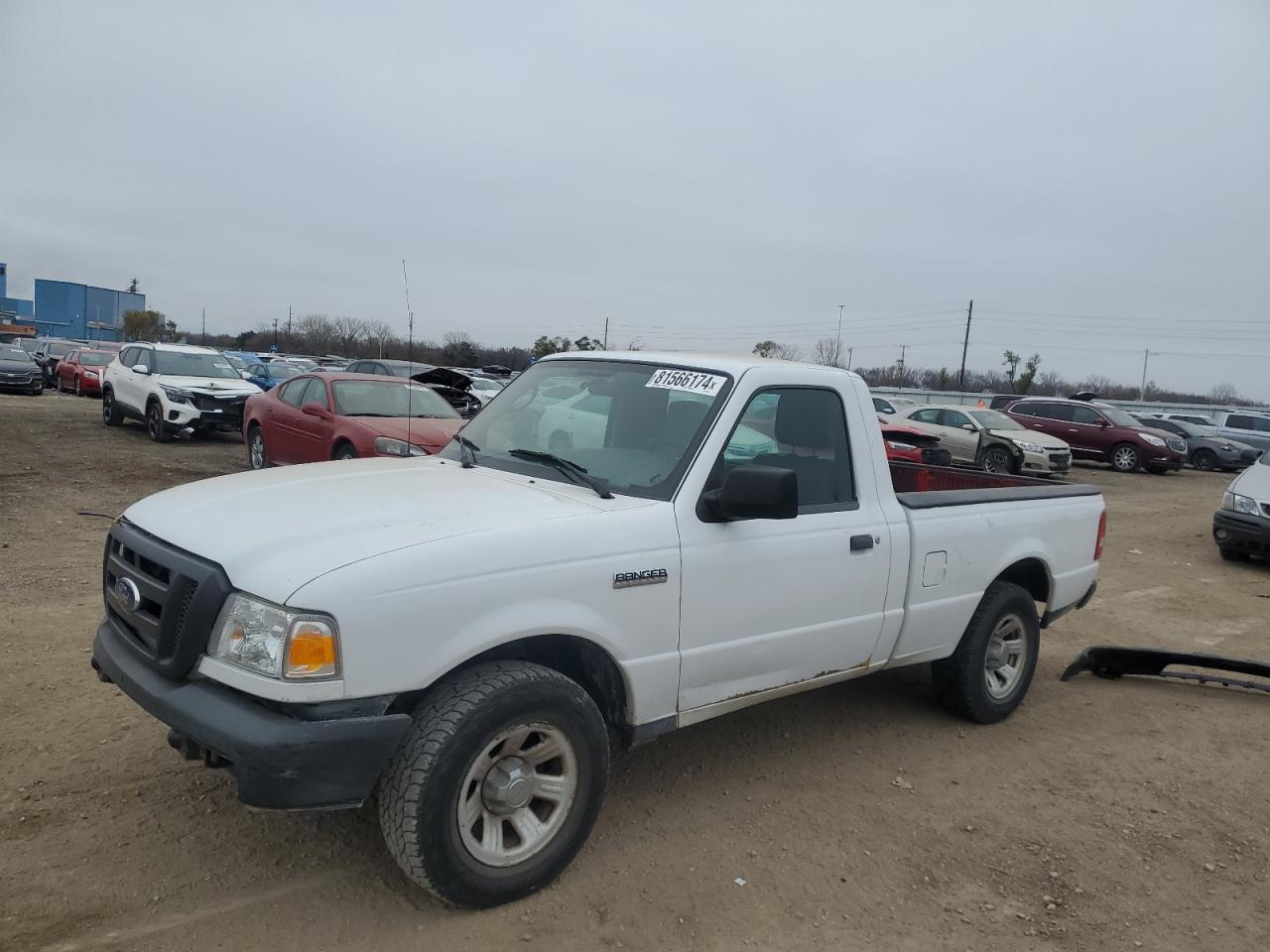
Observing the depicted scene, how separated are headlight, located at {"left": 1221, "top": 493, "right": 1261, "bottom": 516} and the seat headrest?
8.02m

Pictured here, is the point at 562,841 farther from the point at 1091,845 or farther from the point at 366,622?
the point at 1091,845

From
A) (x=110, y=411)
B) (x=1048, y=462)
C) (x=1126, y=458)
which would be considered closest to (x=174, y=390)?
Answer: (x=110, y=411)

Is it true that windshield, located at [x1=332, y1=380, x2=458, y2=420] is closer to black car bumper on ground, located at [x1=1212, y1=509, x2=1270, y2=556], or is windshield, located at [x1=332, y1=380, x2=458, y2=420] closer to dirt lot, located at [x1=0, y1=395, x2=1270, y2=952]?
dirt lot, located at [x1=0, y1=395, x2=1270, y2=952]

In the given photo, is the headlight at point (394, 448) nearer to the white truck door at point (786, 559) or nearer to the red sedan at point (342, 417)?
the white truck door at point (786, 559)

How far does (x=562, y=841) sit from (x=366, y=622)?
1125 millimetres

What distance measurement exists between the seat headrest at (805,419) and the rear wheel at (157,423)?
582 inches

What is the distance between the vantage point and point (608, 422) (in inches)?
150

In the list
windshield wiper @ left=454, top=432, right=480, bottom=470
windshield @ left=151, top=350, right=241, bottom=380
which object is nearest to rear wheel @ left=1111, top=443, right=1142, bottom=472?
windshield @ left=151, top=350, right=241, bottom=380

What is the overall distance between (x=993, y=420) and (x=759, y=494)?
62.1 ft

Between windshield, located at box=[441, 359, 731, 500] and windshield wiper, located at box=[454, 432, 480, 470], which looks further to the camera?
windshield wiper, located at box=[454, 432, 480, 470]

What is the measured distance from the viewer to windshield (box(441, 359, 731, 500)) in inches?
139

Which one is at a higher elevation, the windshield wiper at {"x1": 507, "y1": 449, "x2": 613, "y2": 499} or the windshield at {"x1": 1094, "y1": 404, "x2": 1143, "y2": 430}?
the windshield at {"x1": 1094, "y1": 404, "x2": 1143, "y2": 430}

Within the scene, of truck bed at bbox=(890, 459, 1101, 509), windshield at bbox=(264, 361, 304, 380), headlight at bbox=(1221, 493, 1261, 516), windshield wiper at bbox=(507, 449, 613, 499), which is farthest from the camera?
windshield at bbox=(264, 361, 304, 380)

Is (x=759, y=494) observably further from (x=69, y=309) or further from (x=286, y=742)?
(x=69, y=309)
